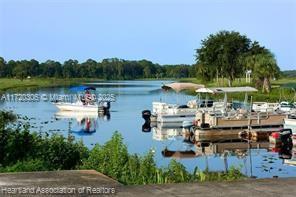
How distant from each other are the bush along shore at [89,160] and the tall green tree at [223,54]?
8193cm

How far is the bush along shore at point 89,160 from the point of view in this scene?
11898 millimetres

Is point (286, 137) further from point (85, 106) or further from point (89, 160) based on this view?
point (85, 106)

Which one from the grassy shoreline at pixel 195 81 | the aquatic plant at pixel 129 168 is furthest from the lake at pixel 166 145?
the grassy shoreline at pixel 195 81

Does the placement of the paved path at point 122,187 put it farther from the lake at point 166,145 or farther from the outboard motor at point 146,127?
the outboard motor at point 146,127

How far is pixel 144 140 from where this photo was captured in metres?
38.6

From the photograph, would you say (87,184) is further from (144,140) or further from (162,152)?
(144,140)

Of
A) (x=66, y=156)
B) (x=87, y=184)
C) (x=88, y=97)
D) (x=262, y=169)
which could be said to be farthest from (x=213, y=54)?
(x=87, y=184)

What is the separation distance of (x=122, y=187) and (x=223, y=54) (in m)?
89.6

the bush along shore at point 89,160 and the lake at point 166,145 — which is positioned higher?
the bush along shore at point 89,160

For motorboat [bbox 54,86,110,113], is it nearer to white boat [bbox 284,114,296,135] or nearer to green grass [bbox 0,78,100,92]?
white boat [bbox 284,114,296,135]

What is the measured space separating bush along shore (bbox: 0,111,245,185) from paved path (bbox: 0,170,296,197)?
7.43 feet

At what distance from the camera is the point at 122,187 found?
8406 millimetres

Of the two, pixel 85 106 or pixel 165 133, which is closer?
pixel 165 133

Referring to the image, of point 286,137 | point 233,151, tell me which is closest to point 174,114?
point 286,137
